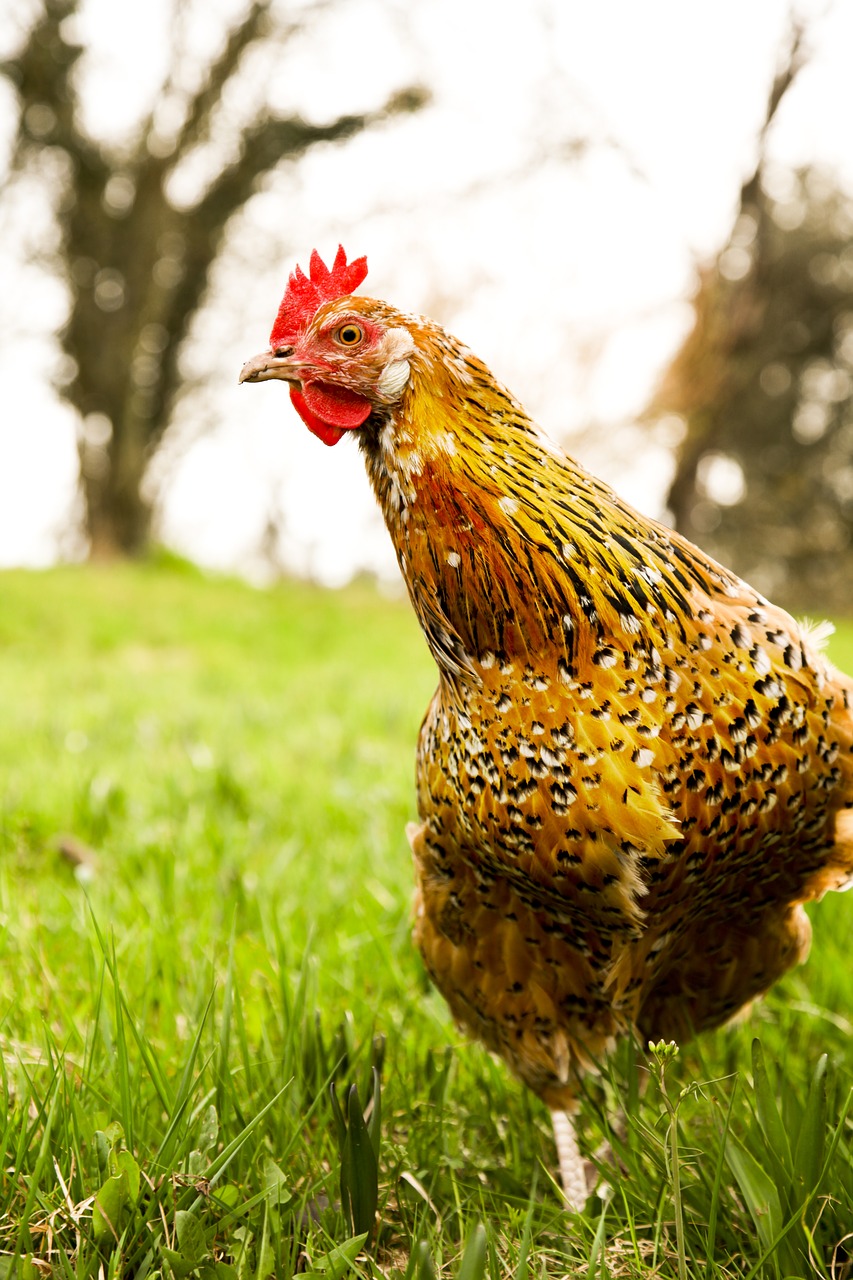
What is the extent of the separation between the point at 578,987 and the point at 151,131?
37.9 feet

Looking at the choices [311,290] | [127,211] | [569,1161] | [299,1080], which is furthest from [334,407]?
[127,211]

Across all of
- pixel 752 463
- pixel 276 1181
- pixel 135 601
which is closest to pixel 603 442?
pixel 135 601

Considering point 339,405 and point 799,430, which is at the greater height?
point 799,430

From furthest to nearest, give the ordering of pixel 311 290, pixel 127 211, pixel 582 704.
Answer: pixel 127 211
pixel 311 290
pixel 582 704

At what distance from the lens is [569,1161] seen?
74.5 inches

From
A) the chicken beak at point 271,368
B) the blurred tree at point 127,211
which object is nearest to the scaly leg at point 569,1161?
the chicken beak at point 271,368

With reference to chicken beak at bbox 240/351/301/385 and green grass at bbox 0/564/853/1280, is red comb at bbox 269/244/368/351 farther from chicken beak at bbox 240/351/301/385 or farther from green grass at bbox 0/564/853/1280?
green grass at bbox 0/564/853/1280

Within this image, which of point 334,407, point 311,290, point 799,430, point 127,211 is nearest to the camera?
point 334,407

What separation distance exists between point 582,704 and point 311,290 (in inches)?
37.4

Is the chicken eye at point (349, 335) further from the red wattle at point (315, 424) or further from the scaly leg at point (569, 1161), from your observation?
the scaly leg at point (569, 1161)

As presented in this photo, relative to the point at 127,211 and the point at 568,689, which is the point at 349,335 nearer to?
the point at 568,689

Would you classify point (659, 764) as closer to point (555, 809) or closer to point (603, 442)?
point (555, 809)

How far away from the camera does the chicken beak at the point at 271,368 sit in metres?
1.73

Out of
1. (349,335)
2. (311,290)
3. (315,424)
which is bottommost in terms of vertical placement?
(315,424)
